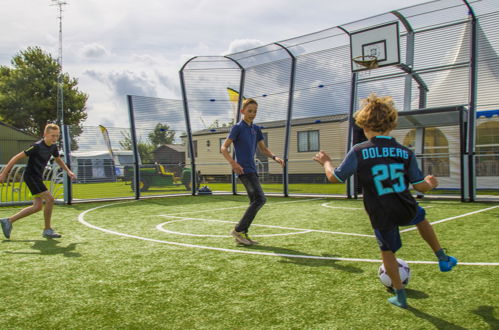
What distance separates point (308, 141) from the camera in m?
14.1

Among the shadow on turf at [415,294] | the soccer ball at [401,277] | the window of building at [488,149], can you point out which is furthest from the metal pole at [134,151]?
the shadow on turf at [415,294]

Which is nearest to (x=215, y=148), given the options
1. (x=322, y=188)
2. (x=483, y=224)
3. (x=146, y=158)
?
(x=146, y=158)

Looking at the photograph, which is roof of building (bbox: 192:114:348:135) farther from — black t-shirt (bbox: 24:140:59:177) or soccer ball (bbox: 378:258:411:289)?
soccer ball (bbox: 378:258:411:289)

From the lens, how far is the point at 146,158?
14086mm

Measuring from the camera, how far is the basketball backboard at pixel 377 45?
12.0 metres

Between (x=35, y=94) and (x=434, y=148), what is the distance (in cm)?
3598

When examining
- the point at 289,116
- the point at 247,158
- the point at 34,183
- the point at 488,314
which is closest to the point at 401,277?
the point at 488,314

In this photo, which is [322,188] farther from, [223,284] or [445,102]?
[223,284]

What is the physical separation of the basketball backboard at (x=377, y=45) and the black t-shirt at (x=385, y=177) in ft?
32.1

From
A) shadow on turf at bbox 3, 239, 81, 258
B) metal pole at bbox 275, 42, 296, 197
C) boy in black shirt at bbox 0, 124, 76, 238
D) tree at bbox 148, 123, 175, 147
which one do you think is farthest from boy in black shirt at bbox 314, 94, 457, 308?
tree at bbox 148, 123, 175, 147

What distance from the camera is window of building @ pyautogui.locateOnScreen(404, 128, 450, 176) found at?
1276 cm

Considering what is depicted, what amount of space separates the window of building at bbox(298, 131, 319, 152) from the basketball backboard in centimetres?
256

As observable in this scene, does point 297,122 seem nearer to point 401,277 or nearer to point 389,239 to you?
point 401,277

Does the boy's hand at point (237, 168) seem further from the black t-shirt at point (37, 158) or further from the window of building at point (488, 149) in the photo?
the window of building at point (488, 149)
